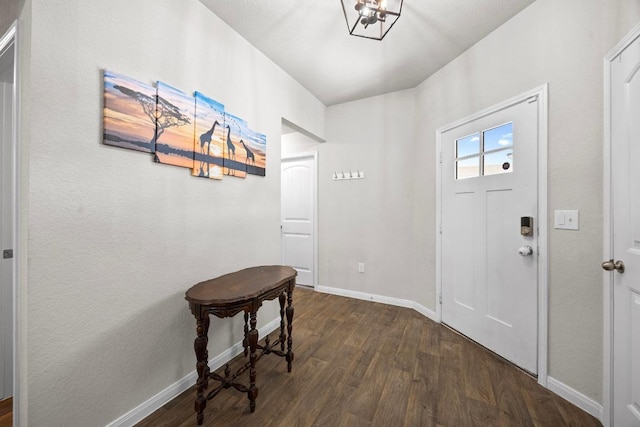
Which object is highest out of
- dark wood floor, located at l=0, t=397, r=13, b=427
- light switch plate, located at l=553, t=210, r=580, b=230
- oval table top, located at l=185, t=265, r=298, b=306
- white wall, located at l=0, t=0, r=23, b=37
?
white wall, located at l=0, t=0, r=23, b=37

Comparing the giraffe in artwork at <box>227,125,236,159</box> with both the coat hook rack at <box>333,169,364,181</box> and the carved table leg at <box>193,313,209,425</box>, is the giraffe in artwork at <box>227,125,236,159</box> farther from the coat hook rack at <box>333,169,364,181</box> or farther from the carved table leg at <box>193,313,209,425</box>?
the coat hook rack at <box>333,169,364,181</box>

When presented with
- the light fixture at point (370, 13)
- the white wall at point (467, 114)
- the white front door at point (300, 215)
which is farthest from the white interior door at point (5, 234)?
the white wall at point (467, 114)

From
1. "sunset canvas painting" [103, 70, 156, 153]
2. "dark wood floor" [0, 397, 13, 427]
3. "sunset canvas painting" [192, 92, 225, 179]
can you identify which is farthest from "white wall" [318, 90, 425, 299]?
"dark wood floor" [0, 397, 13, 427]

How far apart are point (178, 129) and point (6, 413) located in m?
1.89

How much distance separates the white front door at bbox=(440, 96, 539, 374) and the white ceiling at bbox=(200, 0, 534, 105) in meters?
0.72

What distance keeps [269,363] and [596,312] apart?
2178mm

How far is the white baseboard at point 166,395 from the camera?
52.6 inches

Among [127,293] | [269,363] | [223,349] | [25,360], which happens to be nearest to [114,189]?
[127,293]

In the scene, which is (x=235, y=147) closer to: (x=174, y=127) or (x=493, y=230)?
(x=174, y=127)

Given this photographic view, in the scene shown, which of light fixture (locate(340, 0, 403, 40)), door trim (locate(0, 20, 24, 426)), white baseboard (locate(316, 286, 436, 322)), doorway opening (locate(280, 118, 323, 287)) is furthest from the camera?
doorway opening (locate(280, 118, 323, 287))

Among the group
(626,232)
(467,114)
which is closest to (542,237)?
(626,232)

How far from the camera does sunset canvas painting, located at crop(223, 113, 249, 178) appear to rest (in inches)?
76.4

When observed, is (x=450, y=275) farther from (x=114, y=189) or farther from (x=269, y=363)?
(x=114, y=189)

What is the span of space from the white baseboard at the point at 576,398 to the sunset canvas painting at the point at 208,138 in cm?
273
